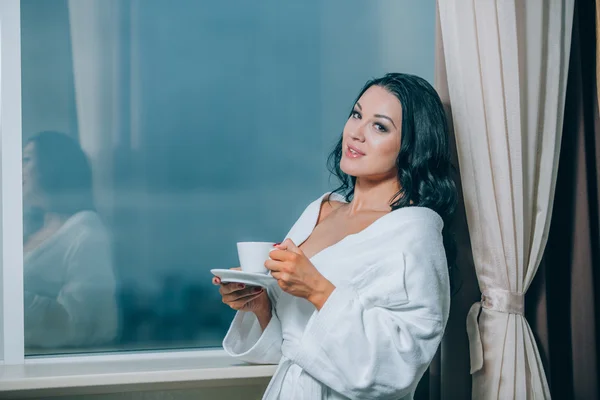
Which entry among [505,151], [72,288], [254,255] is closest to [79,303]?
[72,288]

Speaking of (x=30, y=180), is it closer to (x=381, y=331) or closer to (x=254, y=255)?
(x=254, y=255)

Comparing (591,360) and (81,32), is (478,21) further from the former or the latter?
(81,32)

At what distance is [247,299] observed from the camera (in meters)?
1.67

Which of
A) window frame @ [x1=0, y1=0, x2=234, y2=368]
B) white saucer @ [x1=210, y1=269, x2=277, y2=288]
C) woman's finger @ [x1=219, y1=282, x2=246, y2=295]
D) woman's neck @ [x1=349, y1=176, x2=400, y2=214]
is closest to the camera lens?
white saucer @ [x1=210, y1=269, x2=277, y2=288]

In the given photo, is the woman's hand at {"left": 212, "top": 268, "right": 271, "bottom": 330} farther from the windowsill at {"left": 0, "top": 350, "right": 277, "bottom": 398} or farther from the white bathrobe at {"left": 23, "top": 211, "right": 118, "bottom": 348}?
the white bathrobe at {"left": 23, "top": 211, "right": 118, "bottom": 348}

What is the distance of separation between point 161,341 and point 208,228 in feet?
1.39

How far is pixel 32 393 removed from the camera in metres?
1.79

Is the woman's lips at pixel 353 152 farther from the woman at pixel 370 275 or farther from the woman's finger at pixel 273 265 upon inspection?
the woman's finger at pixel 273 265

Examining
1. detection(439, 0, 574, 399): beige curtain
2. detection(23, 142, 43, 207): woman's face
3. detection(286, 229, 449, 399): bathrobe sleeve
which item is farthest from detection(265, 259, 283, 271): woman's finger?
detection(23, 142, 43, 207): woman's face

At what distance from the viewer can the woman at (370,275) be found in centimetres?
143

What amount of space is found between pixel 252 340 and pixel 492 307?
0.72 metres

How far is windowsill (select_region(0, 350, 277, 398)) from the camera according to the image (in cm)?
176

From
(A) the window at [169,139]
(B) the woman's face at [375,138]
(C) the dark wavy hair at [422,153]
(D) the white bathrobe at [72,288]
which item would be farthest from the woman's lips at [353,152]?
(D) the white bathrobe at [72,288]

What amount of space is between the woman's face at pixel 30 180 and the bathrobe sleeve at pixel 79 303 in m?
0.19
